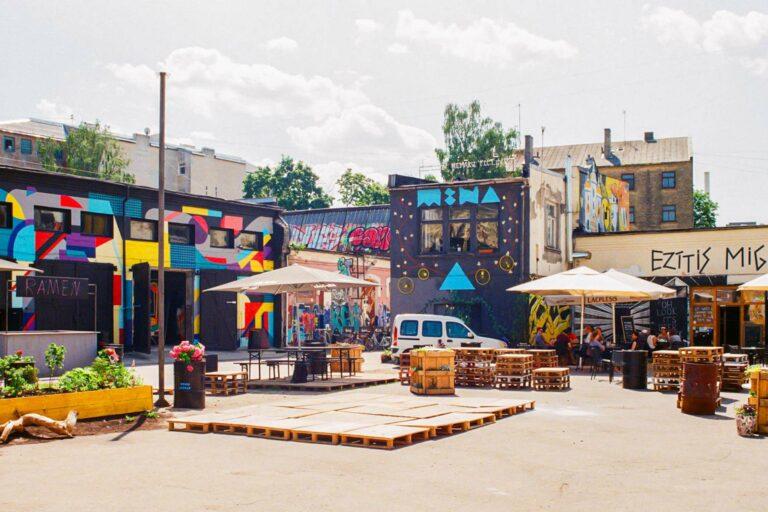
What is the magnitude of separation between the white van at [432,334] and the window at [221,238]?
11.5 meters

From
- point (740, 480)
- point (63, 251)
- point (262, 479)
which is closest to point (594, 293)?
point (740, 480)

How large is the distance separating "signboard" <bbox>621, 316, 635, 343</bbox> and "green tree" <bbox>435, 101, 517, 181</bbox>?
127 feet

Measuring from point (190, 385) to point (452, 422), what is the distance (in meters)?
5.59

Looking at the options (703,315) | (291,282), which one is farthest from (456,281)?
(291,282)

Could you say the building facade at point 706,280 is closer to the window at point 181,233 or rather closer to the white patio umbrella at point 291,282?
the white patio umbrella at point 291,282

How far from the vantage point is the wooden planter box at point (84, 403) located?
43.2 ft

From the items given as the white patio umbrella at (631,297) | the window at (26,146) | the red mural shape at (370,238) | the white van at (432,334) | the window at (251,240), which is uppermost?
the window at (26,146)

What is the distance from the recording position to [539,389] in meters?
20.2

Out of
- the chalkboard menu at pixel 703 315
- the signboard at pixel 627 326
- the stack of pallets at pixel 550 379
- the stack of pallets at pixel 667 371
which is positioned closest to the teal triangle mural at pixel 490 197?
the signboard at pixel 627 326

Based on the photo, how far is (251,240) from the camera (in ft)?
122

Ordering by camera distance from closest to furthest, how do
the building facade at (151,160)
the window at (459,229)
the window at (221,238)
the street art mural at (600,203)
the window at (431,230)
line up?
the window at (459,229), the window at (431,230), the window at (221,238), the street art mural at (600,203), the building facade at (151,160)

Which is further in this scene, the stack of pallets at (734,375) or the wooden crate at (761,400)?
the stack of pallets at (734,375)

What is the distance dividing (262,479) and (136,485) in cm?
136

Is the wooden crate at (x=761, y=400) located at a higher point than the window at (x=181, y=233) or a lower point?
lower
